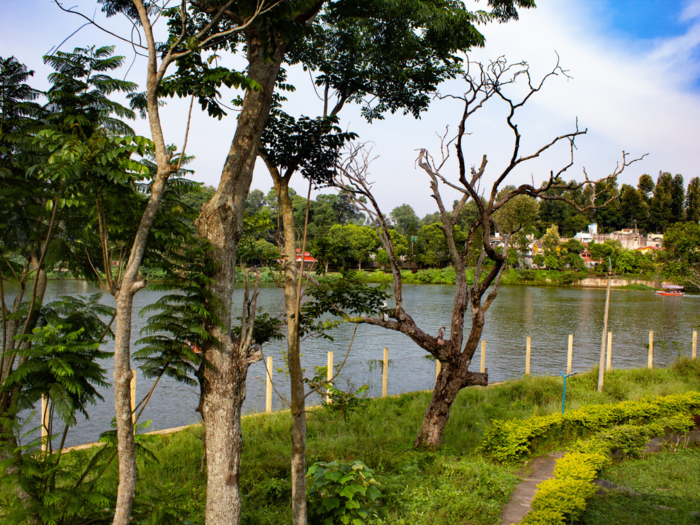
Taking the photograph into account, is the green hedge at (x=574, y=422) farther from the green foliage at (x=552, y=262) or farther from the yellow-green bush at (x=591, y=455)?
the green foliage at (x=552, y=262)

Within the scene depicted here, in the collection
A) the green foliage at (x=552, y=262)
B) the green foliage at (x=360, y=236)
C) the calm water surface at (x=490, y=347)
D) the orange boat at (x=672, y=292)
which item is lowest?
the calm water surface at (x=490, y=347)

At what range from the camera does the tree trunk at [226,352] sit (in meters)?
4.83

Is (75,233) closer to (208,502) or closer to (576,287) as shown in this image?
(208,502)

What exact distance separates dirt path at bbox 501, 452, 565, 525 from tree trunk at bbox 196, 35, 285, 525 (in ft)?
11.1

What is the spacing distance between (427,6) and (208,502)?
281 inches

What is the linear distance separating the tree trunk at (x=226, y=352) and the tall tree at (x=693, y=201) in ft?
271

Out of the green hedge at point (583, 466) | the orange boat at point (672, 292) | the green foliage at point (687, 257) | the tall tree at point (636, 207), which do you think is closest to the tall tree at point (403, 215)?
the tall tree at point (636, 207)

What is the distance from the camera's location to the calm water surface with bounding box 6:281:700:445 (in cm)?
1302

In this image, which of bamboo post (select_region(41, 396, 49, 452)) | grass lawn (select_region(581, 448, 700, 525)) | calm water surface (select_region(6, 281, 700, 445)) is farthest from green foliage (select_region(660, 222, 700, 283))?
bamboo post (select_region(41, 396, 49, 452))

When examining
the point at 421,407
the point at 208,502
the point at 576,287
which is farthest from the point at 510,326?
the point at 576,287

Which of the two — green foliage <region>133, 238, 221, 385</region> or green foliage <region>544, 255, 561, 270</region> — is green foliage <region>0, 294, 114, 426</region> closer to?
green foliage <region>133, 238, 221, 385</region>

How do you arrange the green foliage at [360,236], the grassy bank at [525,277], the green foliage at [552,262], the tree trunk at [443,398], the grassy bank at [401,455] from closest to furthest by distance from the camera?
the grassy bank at [401,455] < the tree trunk at [443,398] < the grassy bank at [525,277] < the green foliage at [360,236] < the green foliage at [552,262]

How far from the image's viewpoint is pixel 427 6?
7160mm

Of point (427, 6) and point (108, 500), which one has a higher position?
point (427, 6)
